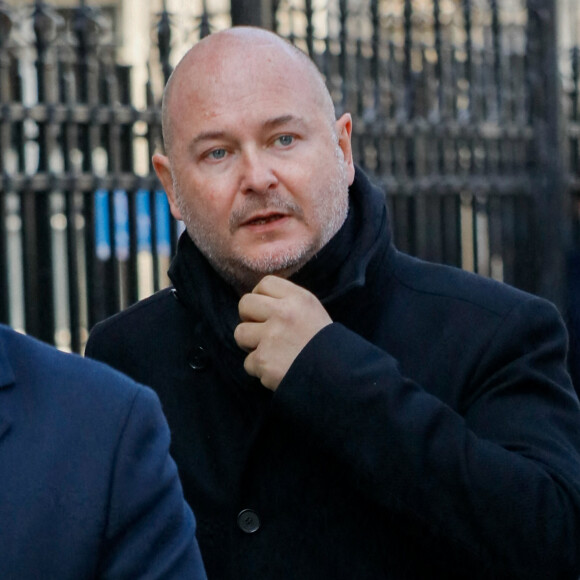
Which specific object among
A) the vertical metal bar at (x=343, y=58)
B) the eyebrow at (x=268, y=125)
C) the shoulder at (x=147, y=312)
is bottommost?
the shoulder at (x=147, y=312)

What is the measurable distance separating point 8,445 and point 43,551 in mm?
156

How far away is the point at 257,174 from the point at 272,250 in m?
0.16

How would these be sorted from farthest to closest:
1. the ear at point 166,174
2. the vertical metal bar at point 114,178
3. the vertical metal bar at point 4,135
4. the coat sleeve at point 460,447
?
the vertical metal bar at point 114,178 → the vertical metal bar at point 4,135 → the ear at point 166,174 → the coat sleeve at point 460,447

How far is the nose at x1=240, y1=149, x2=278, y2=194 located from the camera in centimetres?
257

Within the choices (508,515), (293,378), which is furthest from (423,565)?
(293,378)

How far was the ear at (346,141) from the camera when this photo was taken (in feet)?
9.20

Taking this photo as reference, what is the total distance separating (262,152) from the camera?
2.62 meters

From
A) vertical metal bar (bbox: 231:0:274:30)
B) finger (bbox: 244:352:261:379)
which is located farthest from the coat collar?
vertical metal bar (bbox: 231:0:274:30)

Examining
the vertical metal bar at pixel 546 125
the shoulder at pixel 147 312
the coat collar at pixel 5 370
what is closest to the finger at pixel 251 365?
the shoulder at pixel 147 312

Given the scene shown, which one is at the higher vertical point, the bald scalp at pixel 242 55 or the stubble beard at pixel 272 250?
the bald scalp at pixel 242 55

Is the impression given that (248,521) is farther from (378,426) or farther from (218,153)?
(218,153)

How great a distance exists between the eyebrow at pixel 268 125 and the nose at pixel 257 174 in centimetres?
6

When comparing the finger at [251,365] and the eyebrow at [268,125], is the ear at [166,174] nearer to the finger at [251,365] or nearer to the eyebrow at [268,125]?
the eyebrow at [268,125]

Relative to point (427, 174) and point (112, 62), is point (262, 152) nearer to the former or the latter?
point (112, 62)
